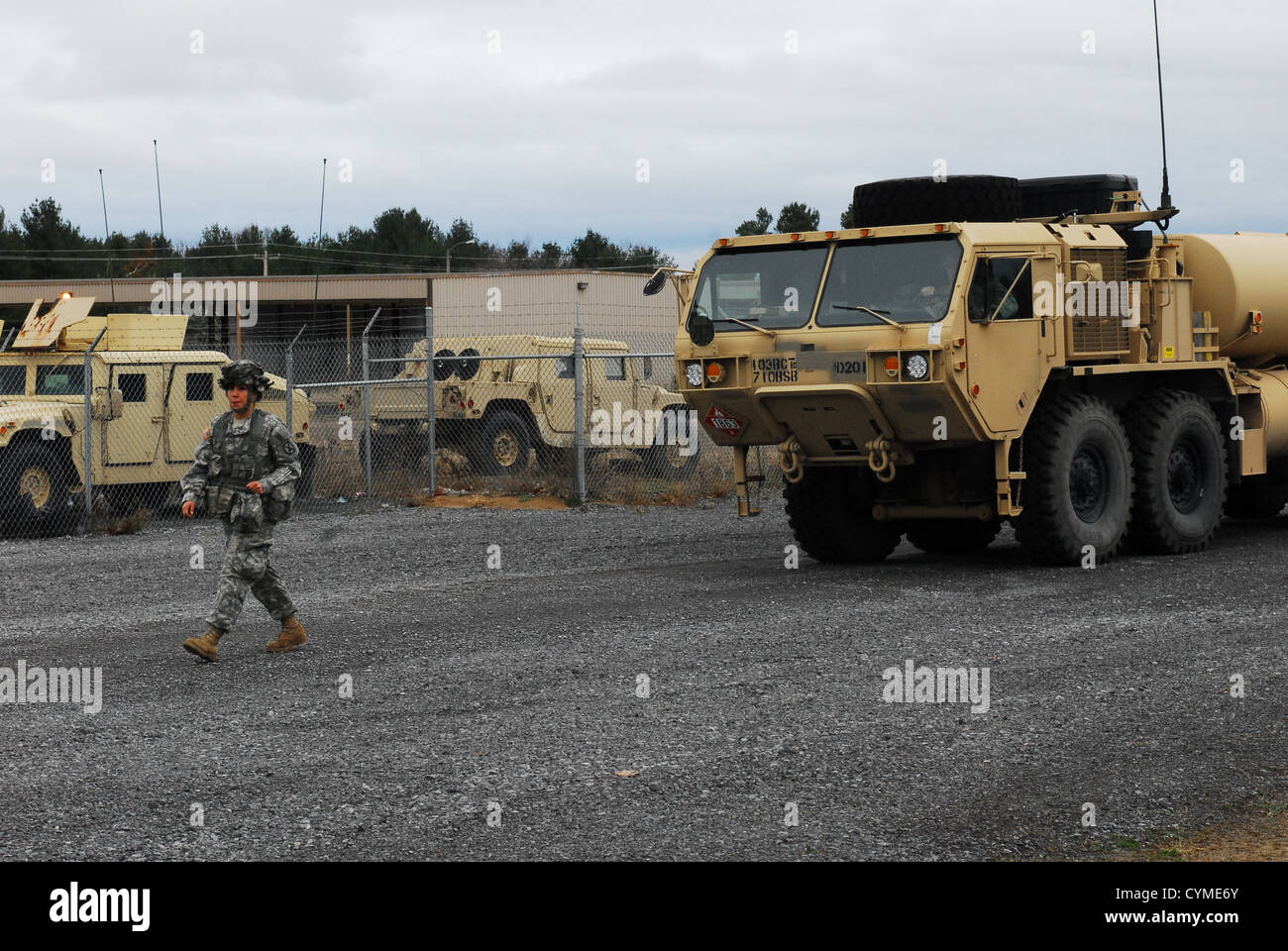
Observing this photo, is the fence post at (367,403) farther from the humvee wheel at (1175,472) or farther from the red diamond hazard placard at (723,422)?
the humvee wheel at (1175,472)

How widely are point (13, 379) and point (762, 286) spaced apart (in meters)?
9.91

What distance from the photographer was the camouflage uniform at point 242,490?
9859 mm

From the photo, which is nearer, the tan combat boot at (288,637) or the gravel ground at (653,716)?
the gravel ground at (653,716)

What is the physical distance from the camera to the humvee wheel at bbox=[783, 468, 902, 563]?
14.1 m

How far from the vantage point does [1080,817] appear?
629cm

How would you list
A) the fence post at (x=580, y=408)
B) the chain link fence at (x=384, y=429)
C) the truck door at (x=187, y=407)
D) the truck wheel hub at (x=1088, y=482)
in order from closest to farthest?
1. the truck wheel hub at (x=1088, y=482)
2. the chain link fence at (x=384, y=429)
3. the truck door at (x=187, y=407)
4. the fence post at (x=580, y=408)

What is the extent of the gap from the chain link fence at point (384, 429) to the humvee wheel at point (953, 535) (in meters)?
5.64

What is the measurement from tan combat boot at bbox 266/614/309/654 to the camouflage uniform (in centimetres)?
21

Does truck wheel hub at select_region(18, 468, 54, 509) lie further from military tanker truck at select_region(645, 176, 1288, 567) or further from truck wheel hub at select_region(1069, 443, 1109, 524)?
truck wheel hub at select_region(1069, 443, 1109, 524)

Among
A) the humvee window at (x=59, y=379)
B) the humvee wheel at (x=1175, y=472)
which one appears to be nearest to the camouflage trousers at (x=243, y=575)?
the humvee wheel at (x=1175, y=472)

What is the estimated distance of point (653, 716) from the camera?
320 inches

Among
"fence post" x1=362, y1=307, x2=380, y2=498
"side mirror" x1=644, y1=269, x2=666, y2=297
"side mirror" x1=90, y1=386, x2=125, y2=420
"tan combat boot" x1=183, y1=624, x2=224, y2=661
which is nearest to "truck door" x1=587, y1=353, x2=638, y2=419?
"fence post" x1=362, y1=307, x2=380, y2=498

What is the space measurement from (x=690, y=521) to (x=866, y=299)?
246 inches

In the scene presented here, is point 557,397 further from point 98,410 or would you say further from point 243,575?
point 243,575
